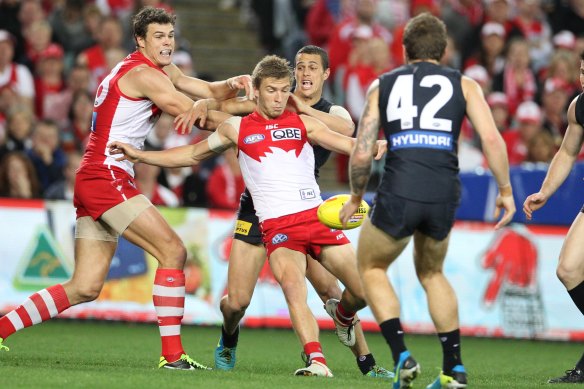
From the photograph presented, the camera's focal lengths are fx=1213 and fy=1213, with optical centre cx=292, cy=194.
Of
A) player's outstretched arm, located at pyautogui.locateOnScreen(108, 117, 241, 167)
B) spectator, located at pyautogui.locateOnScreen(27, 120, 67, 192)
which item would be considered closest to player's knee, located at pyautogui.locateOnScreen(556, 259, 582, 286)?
player's outstretched arm, located at pyautogui.locateOnScreen(108, 117, 241, 167)

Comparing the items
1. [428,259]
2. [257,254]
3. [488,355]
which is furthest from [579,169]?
[428,259]

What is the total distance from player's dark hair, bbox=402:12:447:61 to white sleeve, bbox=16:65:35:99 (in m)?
9.85

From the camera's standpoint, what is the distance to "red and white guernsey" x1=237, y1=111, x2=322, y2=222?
29.8 ft

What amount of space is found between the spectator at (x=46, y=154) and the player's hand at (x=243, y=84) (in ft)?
20.2

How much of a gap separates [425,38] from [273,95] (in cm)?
165

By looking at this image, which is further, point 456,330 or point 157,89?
point 157,89

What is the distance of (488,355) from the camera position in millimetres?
12148

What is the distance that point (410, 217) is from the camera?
7.64 metres

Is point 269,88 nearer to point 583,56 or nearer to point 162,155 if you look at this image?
point 162,155

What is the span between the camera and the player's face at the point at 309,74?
984cm

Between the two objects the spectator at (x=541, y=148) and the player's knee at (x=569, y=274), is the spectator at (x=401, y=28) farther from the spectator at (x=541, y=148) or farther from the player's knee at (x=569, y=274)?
the player's knee at (x=569, y=274)

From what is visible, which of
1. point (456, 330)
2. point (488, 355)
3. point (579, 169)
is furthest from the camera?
point (579, 169)

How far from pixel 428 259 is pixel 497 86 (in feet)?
36.6

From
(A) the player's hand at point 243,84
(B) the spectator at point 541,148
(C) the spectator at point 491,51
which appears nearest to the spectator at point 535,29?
(C) the spectator at point 491,51
